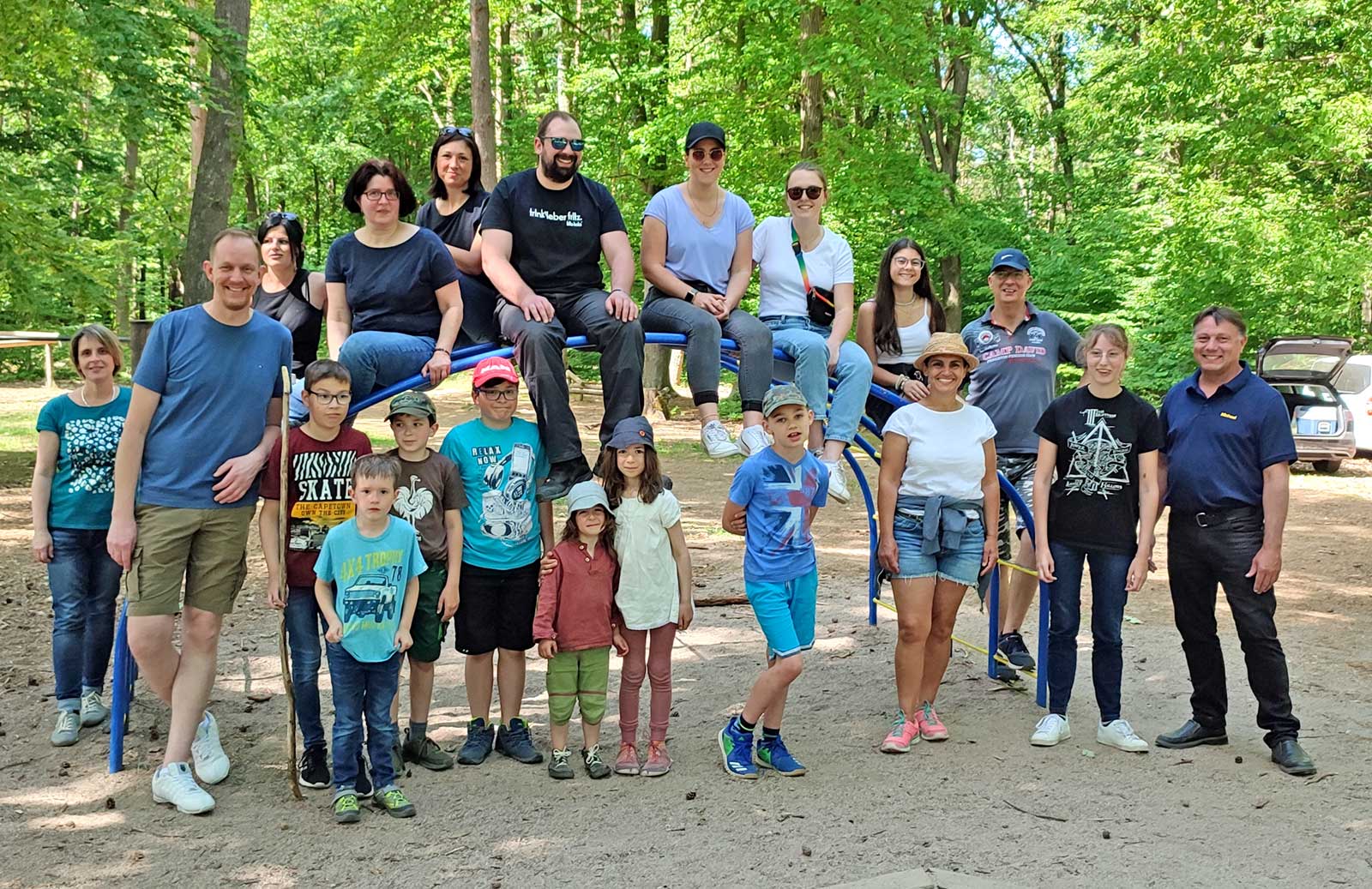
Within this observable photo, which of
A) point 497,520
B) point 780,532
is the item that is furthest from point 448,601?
point 780,532

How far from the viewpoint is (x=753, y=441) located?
4.90 meters

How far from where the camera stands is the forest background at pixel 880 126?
11.5m

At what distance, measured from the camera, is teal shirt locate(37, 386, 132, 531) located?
5047 mm

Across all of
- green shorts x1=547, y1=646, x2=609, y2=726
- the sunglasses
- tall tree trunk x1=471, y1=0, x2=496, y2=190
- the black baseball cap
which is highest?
tall tree trunk x1=471, y1=0, x2=496, y2=190

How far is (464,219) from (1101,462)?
302 cm

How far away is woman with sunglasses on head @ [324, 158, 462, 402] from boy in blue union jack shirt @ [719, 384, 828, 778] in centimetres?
132

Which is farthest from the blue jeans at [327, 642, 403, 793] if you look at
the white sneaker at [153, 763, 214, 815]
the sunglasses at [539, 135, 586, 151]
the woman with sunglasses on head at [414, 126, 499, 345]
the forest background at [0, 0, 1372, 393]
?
the forest background at [0, 0, 1372, 393]

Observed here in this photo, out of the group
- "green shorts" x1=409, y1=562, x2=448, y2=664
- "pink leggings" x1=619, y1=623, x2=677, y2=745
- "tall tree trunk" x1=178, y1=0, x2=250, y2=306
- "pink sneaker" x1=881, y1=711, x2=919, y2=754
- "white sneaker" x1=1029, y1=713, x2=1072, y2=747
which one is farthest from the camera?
"tall tree trunk" x1=178, y1=0, x2=250, y2=306

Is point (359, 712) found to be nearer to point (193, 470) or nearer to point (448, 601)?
point (448, 601)

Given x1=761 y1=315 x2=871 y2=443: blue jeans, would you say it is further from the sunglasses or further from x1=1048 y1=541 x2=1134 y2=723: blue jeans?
the sunglasses

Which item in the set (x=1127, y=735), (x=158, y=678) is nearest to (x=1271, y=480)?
(x=1127, y=735)

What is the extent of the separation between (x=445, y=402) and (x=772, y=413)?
19.7m

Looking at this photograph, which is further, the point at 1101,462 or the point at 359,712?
the point at 1101,462

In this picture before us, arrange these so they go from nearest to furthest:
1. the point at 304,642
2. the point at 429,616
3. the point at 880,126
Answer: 1. the point at 304,642
2. the point at 429,616
3. the point at 880,126
